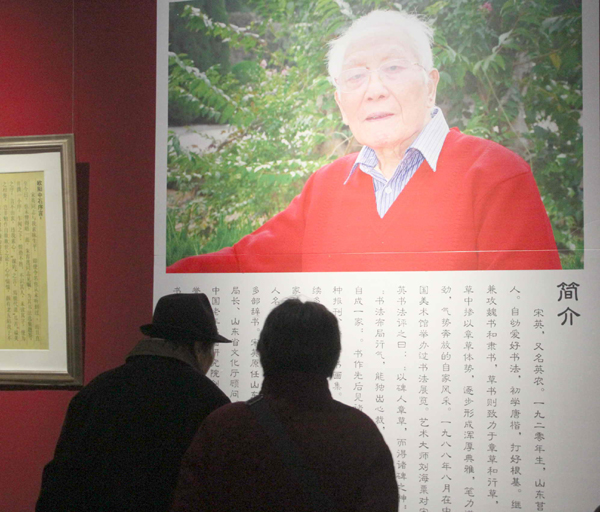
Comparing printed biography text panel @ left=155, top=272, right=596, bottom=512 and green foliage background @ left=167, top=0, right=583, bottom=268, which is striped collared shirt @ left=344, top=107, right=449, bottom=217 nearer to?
green foliage background @ left=167, top=0, right=583, bottom=268

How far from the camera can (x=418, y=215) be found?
1.67 meters

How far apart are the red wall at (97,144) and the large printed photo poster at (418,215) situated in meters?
0.08

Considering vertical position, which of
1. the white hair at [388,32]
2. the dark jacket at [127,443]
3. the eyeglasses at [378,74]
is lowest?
the dark jacket at [127,443]

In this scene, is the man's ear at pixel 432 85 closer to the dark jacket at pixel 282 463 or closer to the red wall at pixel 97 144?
the red wall at pixel 97 144

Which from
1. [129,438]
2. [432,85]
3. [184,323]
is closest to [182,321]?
[184,323]

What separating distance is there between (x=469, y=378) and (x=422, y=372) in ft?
0.40

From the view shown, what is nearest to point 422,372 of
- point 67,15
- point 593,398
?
point 593,398

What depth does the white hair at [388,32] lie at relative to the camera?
66.6 inches


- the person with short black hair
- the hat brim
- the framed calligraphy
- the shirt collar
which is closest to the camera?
the person with short black hair

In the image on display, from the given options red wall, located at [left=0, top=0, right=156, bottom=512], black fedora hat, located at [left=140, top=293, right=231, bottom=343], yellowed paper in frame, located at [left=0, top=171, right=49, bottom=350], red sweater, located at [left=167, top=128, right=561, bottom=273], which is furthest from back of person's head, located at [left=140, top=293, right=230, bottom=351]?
yellowed paper in frame, located at [left=0, top=171, right=49, bottom=350]

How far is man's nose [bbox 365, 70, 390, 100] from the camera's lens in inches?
67.5

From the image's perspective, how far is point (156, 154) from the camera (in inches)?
74.2

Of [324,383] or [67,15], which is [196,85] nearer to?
[67,15]

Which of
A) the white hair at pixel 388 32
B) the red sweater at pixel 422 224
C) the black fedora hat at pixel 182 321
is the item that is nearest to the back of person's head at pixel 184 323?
the black fedora hat at pixel 182 321
